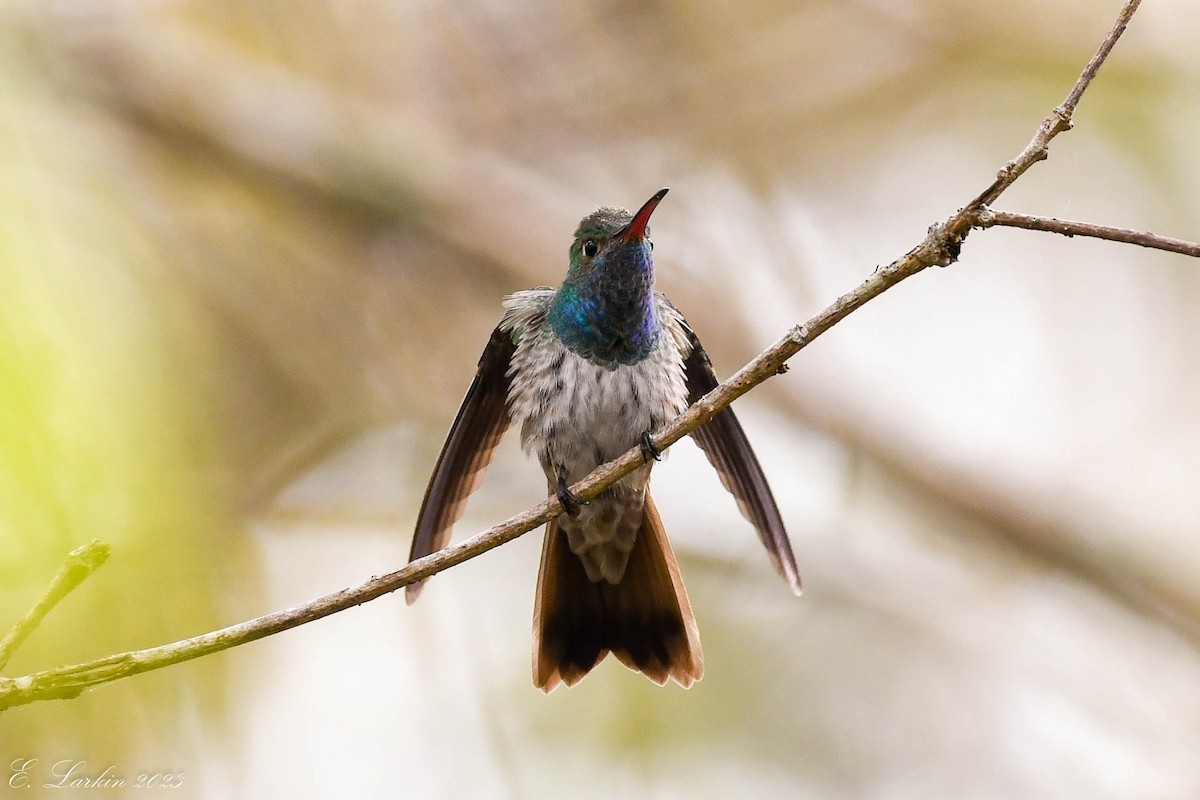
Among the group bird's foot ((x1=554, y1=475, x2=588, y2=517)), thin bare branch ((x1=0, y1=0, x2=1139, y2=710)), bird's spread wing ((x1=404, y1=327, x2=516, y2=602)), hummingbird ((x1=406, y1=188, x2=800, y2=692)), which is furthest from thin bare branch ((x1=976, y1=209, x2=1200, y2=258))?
bird's spread wing ((x1=404, y1=327, x2=516, y2=602))

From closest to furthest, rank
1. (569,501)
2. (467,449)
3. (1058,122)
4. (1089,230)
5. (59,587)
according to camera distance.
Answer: (59,587) → (1089,230) → (1058,122) → (569,501) → (467,449)

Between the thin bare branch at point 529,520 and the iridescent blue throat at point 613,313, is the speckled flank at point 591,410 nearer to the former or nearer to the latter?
the iridescent blue throat at point 613,313

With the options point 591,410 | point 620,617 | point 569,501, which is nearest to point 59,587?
point 569,501

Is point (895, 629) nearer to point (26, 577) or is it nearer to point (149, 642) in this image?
point (149, 642)

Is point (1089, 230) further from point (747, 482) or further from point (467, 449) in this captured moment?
point (467, 449)

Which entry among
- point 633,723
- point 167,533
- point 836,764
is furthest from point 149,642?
point 836,764
